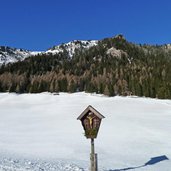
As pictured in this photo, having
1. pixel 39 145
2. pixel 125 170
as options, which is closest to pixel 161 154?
pixel 125 170

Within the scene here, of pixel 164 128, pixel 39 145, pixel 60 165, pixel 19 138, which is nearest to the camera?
pixel 60 165

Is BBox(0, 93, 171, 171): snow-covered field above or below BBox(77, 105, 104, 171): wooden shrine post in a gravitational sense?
below

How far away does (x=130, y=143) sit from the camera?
3319 cm

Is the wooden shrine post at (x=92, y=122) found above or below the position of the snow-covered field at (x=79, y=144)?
above

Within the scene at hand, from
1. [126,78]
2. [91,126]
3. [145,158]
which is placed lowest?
[145,158]

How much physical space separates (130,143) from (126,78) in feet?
489

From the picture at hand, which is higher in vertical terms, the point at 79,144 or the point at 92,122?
the point at 92,122

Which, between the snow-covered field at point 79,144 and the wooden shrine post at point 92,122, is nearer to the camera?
the wooden shrine post at point 92,122

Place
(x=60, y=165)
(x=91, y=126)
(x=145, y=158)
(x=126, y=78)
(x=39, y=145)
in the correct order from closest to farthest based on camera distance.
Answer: (x=91, y=126)
(x=60, y=165)
(x=145, y=158)
(x=39, y=145)
(x=126, y=78)

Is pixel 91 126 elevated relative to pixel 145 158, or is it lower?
elevated

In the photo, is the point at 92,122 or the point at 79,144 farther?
the point at 79,144

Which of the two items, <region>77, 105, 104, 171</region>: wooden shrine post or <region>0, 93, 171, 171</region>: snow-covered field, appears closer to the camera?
<region>77, 105, 104, 171</region>: wooden shrine post

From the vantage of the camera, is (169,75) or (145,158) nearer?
(145,158)

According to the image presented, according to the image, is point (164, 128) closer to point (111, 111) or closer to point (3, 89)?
point (111, 111)
